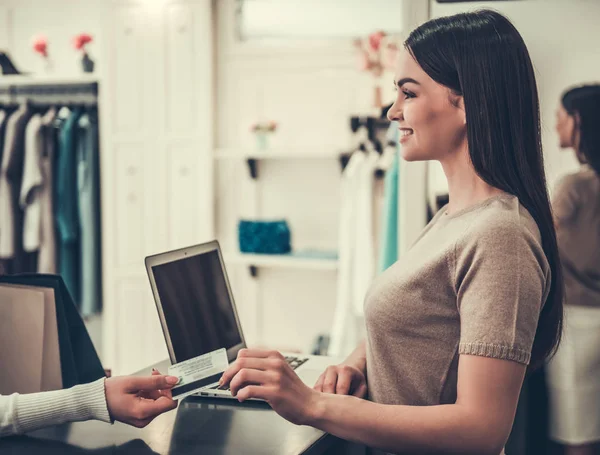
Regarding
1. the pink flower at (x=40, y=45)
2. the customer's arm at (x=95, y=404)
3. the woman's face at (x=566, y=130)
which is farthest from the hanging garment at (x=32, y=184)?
the customer's arm at (x=95, y=404)

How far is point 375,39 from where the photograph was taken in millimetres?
3527

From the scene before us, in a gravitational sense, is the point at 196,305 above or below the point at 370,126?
below

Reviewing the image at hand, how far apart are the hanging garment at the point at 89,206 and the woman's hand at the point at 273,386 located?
305 cm

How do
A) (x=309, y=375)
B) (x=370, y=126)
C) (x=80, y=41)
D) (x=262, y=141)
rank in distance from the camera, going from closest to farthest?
(x=309, y=375)
(x=370, y=126)
(x=262, y=141)
(x=80, y=41)

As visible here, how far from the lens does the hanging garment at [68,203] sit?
389 cm

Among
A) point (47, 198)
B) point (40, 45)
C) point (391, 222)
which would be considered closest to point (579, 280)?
point (391, 222)

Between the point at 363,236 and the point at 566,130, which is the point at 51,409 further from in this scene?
the point at 363,236

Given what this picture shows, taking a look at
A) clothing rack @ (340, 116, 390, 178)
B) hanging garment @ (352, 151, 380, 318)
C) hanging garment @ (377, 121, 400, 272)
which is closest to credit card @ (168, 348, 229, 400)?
hanging garment @ (377, 121, 400, 272)

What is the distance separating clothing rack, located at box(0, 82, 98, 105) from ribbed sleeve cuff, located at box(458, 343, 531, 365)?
3.56m

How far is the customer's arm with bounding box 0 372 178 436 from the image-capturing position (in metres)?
1.13

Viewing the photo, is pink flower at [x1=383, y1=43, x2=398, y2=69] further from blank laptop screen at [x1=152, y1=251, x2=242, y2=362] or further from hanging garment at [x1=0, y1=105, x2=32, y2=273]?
blank laptop screen at [x1=152, y1=251, x2=242, y2=362]

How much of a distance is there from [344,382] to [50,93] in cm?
354

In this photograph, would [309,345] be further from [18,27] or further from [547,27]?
[18,27]

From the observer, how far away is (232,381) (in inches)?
41.0
